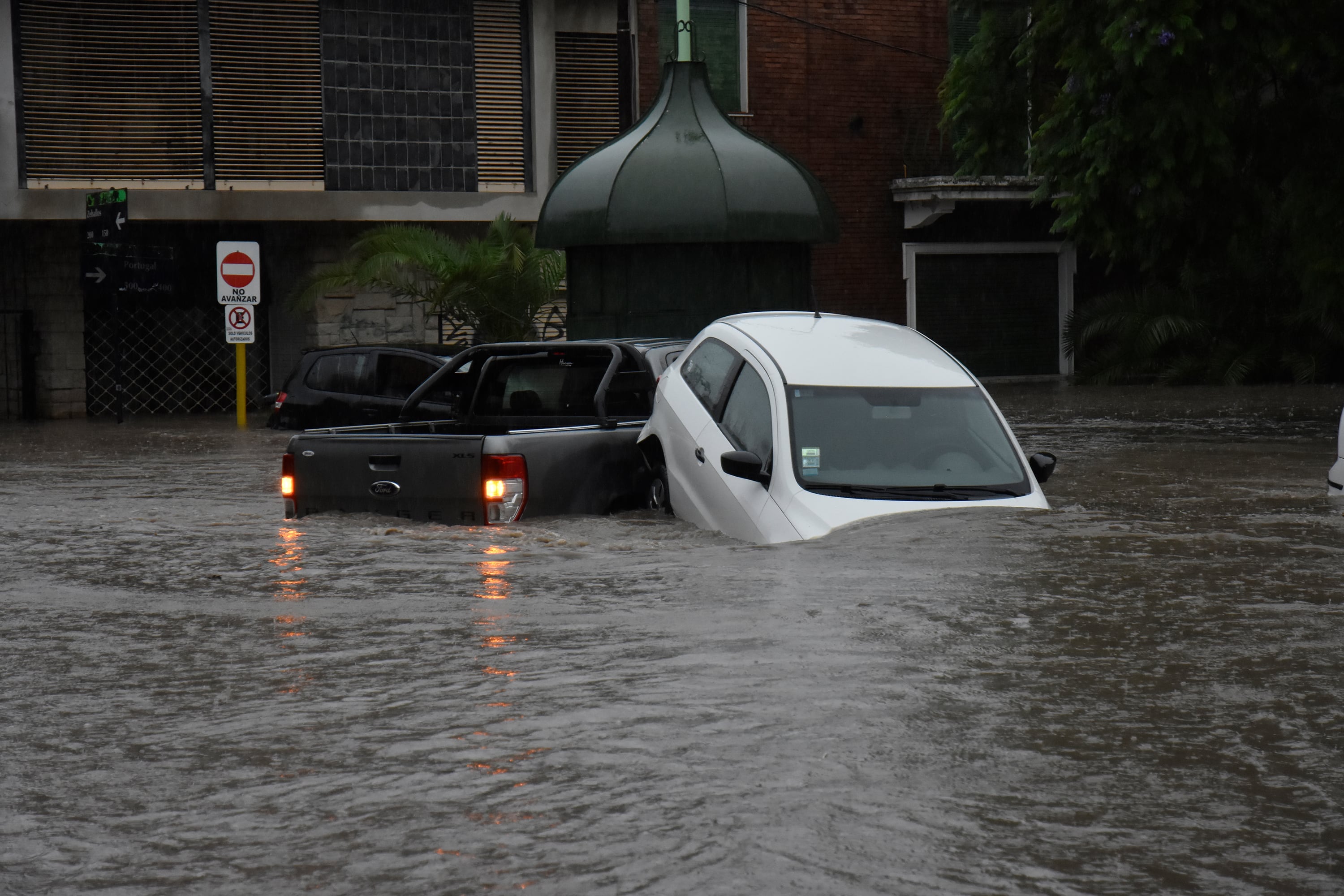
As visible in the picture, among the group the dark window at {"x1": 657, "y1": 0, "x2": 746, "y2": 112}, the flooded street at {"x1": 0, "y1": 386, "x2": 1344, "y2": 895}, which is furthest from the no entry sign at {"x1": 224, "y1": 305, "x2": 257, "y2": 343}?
the flooded street at {"x1": 0, "y1": 386, "x2": 1344, "y2": 895}

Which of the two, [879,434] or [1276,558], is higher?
[879,434]

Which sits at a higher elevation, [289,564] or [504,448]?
[504,448]

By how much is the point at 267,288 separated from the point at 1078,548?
67.7 feet

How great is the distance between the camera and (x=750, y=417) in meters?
9.47

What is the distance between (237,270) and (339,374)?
7.63 feet

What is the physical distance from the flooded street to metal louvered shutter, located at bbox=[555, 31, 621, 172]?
17567 millimetres

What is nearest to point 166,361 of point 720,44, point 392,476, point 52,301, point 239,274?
point 52,301

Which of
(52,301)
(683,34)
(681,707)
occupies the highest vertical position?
(683,34)

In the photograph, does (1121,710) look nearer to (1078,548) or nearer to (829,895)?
(829,895)

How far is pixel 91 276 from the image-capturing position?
25.4 meters

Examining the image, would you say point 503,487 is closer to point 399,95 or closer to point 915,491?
point 915,491

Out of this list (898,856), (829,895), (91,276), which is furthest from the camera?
(91,276)

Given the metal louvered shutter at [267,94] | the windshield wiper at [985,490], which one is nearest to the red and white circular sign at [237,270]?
the metal louvered shutter at [267,94]

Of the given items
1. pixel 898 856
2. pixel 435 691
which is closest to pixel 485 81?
pixel 435 691
